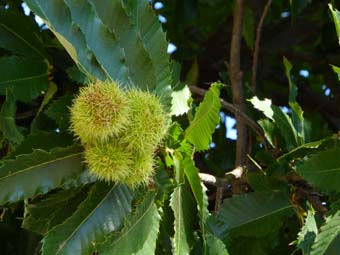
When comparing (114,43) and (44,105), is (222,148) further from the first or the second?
(114,43)

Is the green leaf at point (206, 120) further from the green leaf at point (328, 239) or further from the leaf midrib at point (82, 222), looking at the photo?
the green leaf at point (328, 239)

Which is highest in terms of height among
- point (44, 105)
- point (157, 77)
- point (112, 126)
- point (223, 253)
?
point (44, 105)

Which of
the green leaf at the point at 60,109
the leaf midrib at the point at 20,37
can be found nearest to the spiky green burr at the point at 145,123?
the green leaf at the point at 60,109

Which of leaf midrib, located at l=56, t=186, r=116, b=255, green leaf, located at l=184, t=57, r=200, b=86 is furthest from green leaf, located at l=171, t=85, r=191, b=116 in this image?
green leaf, located at l=184, t=57, r=200, b=86

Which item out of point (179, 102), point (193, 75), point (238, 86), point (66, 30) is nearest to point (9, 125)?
point (66, 30)

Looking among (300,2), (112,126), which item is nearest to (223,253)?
(112,126)

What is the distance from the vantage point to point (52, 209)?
4.30 ft

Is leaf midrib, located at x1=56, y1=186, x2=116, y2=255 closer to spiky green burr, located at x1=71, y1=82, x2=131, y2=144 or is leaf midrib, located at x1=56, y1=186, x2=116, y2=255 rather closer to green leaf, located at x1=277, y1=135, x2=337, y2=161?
spiky green burr, located at x1=71, y1=82, x2=131, y2=144

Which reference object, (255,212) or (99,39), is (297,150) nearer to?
(255,212)

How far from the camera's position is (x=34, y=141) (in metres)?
1.21

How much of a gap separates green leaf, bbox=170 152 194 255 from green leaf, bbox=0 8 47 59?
1.81ft

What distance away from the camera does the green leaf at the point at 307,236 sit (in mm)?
1298

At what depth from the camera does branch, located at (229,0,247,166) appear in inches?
68.6

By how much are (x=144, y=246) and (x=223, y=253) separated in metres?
0.16
